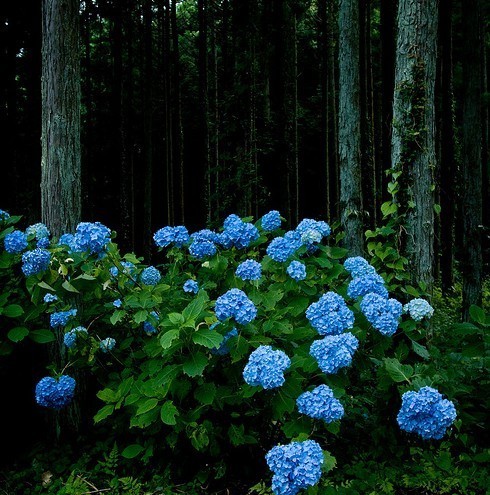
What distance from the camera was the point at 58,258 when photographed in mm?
3725

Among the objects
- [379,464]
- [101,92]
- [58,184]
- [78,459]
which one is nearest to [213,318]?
[379,464]

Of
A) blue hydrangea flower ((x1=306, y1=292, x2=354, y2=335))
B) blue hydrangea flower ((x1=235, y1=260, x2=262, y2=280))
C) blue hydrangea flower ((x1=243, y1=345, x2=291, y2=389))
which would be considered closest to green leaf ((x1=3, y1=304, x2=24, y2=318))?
blue hydrangea flower ((x1=235, y1=260, x2=262, y2=280))

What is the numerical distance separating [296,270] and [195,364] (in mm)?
936

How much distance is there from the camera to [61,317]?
3873mm

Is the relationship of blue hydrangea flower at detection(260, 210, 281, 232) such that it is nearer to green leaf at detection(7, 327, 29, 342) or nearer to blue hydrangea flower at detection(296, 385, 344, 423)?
blue hydrangea flower at detection(296, 385, 344, 423)

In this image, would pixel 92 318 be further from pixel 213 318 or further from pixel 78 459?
pixel 213 318

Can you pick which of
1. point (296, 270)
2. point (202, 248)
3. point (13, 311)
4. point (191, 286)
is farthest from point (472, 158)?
point (13, 311)

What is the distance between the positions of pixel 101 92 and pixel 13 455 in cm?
1781

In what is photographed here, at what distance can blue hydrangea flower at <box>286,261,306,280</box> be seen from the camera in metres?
3.41

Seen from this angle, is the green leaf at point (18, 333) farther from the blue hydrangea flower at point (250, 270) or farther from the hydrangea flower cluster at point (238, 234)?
the blue hydrangea flower at point (250, 270)

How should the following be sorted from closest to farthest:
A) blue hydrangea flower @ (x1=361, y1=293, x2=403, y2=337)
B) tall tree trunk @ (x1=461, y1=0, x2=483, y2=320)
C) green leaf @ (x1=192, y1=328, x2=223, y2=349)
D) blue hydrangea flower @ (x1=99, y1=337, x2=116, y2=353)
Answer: green leaf @ (x1=192, y1=328, x2=223, y2=349), blue hydrangea flower @ (x1=361, y1=293, x2=403, y2=337), blue hydrangea flower @ (x1=99, y1=337, x2=116, y2=353), tall tree trunk @ (x1=461, y1=0, x2=483, y2=320)

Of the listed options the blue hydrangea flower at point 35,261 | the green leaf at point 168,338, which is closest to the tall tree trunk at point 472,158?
the green leaf at point 168,338

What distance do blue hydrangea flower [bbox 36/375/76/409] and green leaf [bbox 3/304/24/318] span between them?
55cm

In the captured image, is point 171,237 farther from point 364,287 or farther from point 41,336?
point 364,287
